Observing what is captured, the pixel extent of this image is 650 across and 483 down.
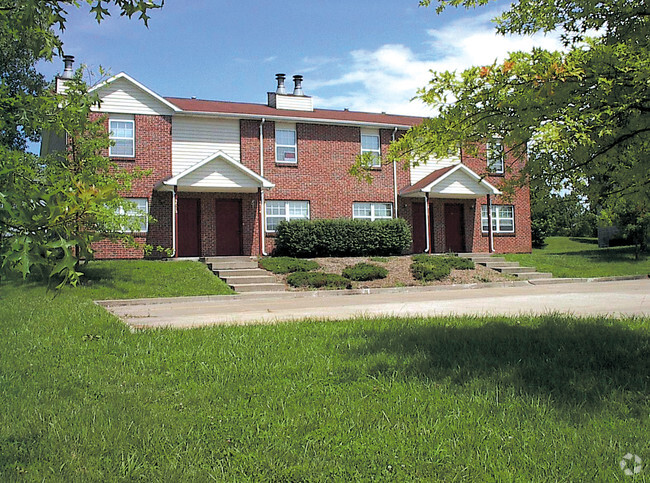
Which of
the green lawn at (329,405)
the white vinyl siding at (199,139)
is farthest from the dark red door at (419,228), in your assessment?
the green lawn at (329,405)

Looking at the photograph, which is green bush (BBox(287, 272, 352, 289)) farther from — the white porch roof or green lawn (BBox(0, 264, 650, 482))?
green lawn (BBox(0, 264, 650, 482))

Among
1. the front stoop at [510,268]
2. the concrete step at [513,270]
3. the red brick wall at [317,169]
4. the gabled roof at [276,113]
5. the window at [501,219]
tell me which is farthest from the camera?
the window at [501,219]

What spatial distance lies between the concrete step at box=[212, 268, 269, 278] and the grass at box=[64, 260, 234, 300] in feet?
1.38

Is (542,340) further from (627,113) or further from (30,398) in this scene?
(30,398)

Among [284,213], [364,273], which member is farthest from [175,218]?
[364,273]

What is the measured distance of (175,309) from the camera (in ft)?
45.4

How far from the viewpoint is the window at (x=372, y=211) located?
1063 inches

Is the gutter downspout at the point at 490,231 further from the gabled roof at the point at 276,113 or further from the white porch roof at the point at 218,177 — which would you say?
the white porch roof at the point at 218,177

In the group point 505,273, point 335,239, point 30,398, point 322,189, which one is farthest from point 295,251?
point 30,398

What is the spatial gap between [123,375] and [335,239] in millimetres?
18797

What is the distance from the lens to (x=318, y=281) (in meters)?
19.2

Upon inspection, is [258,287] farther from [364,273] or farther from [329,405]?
[329,405]

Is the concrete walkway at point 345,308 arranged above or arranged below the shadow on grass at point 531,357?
below

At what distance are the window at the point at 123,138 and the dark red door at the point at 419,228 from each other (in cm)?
1362
